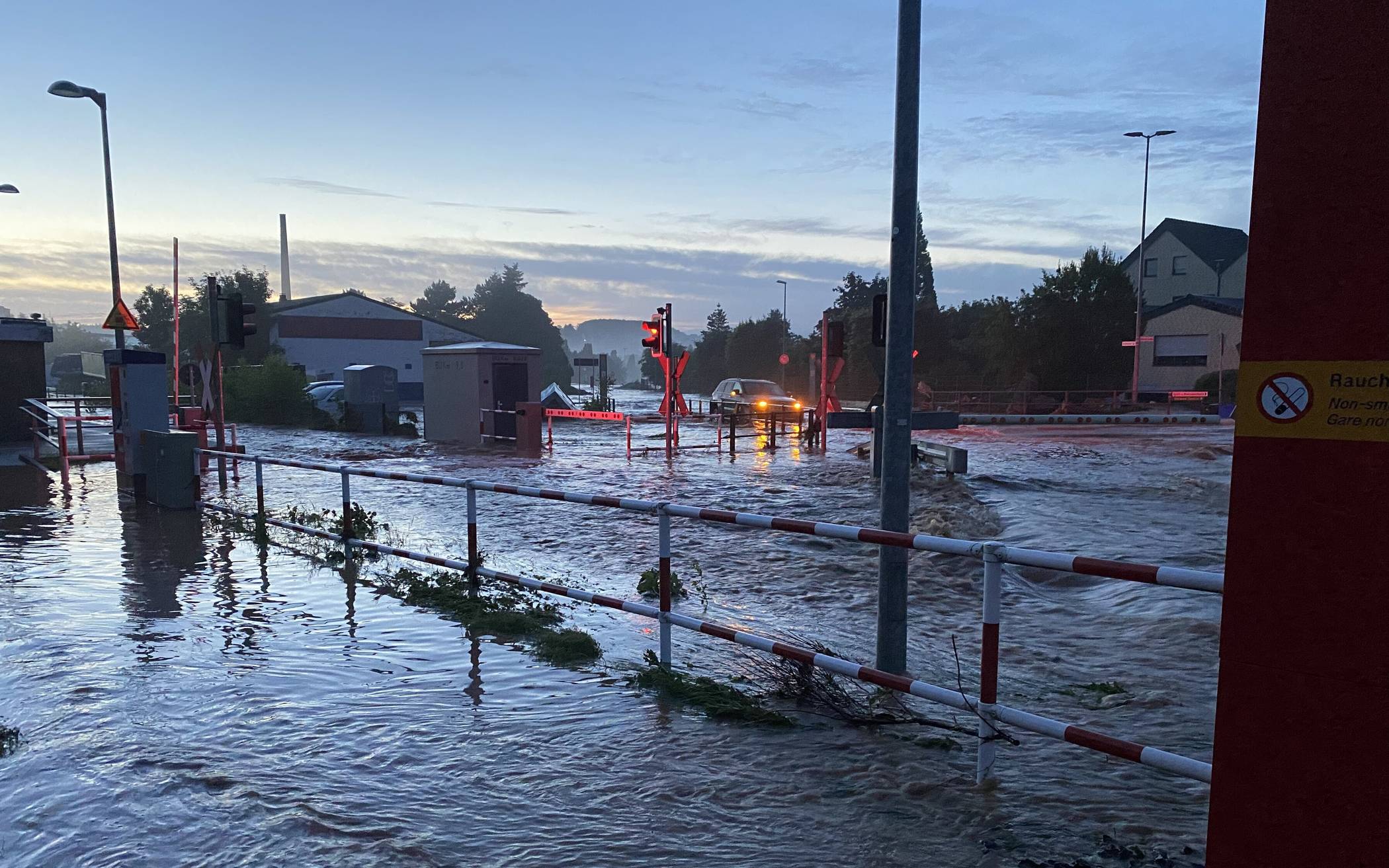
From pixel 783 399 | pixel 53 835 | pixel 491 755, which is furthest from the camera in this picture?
pixel 783 399

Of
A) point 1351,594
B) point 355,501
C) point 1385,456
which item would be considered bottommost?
point 355,501

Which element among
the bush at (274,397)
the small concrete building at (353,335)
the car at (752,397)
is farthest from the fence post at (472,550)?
the small concrete building at (353,335)

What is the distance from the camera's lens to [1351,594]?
233 cm

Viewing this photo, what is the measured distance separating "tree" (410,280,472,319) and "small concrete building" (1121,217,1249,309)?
266ft

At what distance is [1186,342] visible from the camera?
50781 mm

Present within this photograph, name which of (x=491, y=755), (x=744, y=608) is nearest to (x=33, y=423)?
(x=744, y=608)

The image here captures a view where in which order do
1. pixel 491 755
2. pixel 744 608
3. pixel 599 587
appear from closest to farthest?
pixel 491 755, pixel 744 608, pixel 599 587

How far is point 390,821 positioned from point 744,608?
4753mm

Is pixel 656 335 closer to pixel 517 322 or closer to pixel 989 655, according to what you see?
pixel 989 655

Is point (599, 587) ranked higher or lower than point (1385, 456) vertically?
lower

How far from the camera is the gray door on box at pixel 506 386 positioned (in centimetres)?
2619

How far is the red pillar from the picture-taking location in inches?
90.4

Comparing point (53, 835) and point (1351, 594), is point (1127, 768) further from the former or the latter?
point (53, 835)

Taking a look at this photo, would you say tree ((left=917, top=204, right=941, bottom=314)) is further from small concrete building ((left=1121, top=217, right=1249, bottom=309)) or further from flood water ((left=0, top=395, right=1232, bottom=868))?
flood water ((left=0, top=395, right=1232, bottom=868))
